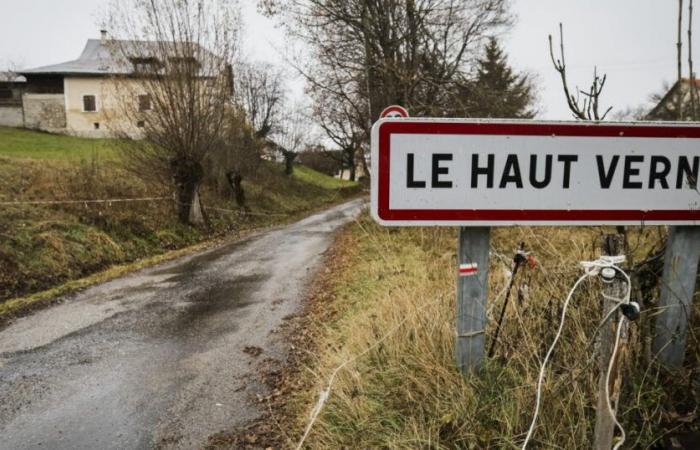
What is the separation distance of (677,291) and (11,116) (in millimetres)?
43828

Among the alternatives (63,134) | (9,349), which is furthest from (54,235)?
(63,134)

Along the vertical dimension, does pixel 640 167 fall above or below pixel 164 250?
above

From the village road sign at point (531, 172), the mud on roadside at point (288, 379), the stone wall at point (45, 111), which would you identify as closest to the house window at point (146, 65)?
the mud on roadside at point (288, 379)

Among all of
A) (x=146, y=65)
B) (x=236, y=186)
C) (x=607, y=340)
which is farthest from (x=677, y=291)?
(x=236, y=186)

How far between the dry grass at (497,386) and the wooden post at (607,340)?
23 cm

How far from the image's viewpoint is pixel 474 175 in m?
1.95

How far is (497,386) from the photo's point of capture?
2.32m

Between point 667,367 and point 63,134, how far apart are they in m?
40.5

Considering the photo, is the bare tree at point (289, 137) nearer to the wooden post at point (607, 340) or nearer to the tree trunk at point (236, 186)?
the tree trunk at point (236, 186)

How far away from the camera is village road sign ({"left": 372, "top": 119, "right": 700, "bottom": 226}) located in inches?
75.7

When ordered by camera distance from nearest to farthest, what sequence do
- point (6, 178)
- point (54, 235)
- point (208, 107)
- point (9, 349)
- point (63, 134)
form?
1. point (9, 349)
2. point (54, 235)
3. point (6, 178)
4. point (208, 107)
5. point (63, 134)

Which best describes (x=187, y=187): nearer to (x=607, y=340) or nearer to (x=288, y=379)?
(x=288, y=379)

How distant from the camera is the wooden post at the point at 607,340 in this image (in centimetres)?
168

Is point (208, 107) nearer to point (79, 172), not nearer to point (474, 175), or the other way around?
point (79, 172)
